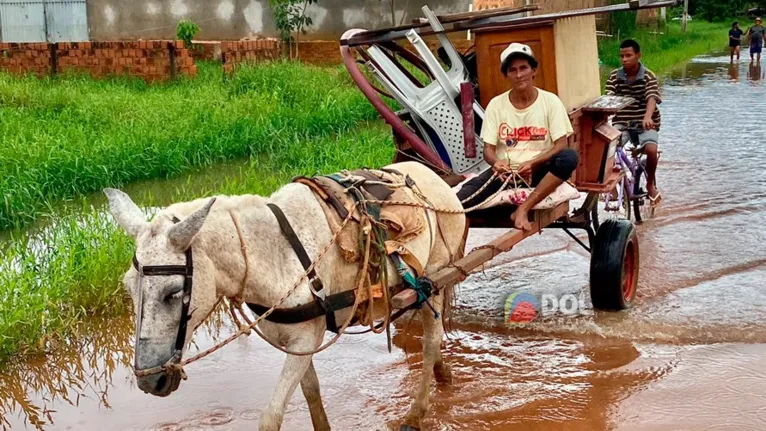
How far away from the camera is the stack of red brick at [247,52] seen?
15.6 metres

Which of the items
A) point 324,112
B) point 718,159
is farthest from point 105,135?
point 718,159

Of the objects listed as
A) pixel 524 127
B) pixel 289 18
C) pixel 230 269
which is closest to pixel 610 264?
pixel 524 127

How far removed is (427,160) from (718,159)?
7006 millimetres

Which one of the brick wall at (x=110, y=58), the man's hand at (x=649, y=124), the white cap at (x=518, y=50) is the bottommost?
the man's hand at (x=649, y=124)

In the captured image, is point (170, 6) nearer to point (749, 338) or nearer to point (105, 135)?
point (105, 135)

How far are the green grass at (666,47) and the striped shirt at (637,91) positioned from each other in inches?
384

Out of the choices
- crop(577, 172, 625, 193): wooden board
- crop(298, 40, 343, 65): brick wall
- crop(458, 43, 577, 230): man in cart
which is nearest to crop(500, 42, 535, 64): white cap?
crop(458, 43, 577, 230): man in cart

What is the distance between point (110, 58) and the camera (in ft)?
51.5

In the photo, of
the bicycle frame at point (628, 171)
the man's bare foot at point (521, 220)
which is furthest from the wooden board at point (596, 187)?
the bicycle frame at point (628, 171)

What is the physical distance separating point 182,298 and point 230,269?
0.30 m

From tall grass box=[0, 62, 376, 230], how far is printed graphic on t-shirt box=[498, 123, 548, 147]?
4.97m

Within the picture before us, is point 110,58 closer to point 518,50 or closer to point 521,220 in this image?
point 518,50

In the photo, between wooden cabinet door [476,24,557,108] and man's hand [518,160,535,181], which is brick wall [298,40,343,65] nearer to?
wooden cabinet door [476,24,557,108]

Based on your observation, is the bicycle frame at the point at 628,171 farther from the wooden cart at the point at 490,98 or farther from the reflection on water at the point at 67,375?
the reflection on water at the point at 67,375
